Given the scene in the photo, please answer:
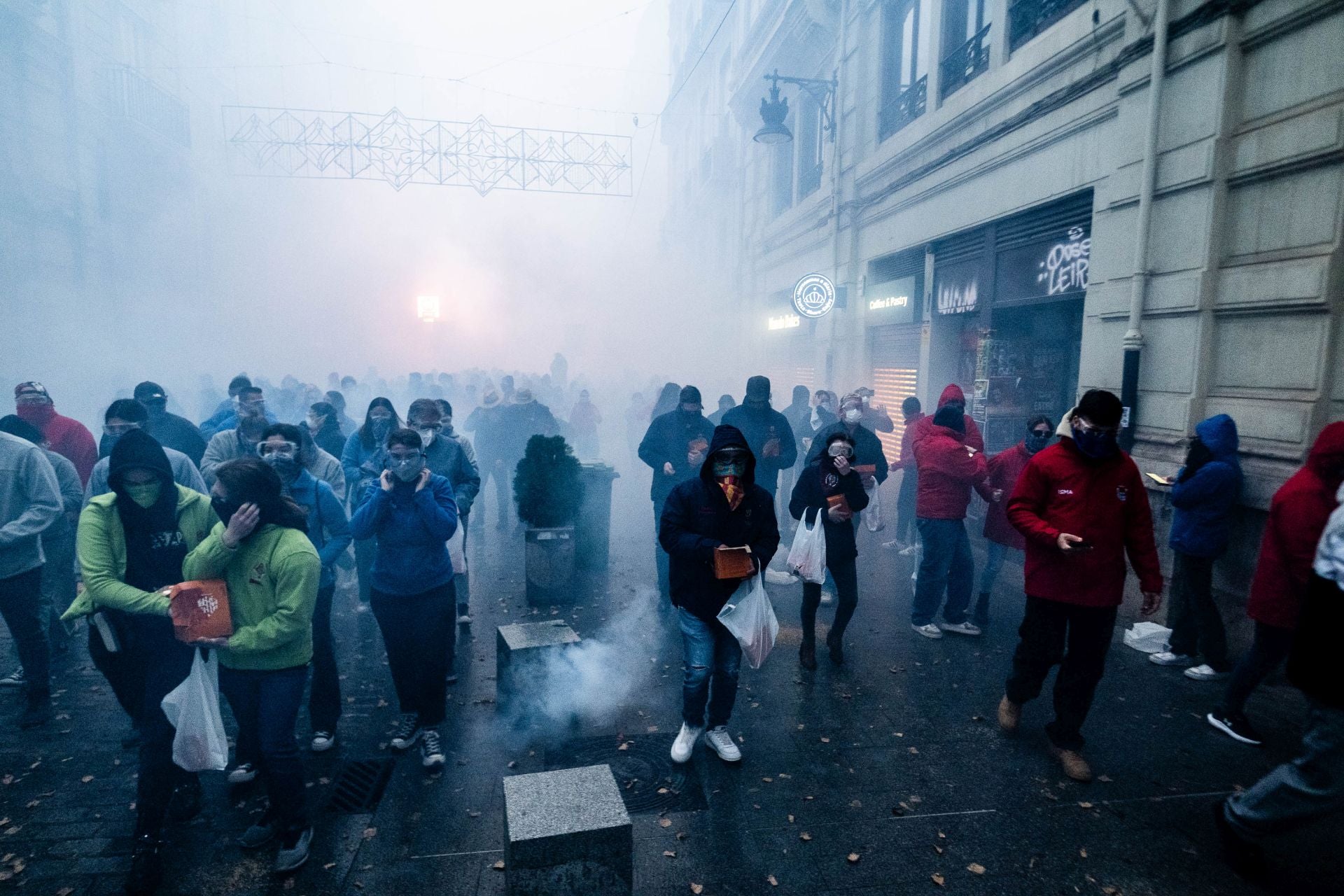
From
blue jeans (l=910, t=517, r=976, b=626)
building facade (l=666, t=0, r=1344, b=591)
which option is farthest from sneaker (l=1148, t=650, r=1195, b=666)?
blue jeans (l=910, t=517, r=976, b=626)

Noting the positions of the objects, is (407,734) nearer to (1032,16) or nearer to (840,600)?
Result: (840,600)

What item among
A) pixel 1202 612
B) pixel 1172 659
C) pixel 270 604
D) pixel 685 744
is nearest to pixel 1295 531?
pixel 1202 612

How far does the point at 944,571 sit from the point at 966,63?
26.4 ft

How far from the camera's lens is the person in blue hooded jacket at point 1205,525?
5629mm

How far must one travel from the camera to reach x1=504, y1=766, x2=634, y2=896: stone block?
3.08 metres

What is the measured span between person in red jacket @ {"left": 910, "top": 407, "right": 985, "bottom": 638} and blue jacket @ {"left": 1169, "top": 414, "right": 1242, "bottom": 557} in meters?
1.53

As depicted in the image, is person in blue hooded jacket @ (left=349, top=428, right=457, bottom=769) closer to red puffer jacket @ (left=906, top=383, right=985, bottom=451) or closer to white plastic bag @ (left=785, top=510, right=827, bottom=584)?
white plastic bag @ (left=785, top=510, right=827, bottom=584)

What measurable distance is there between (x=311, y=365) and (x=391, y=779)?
120ft

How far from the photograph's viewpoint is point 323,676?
4754 mm

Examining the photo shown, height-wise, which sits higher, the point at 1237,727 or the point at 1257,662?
the point at 1257,662

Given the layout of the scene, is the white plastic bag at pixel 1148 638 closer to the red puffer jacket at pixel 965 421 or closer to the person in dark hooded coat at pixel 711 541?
the red puffer jacket at pixel 965 421

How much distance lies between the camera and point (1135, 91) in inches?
289

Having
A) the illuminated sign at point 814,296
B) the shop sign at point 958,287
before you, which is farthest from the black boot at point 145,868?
the illuminated sign at point 814,296

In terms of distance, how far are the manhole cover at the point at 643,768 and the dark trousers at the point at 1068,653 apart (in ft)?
7.23
